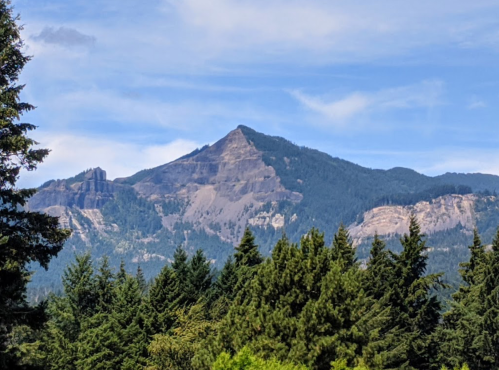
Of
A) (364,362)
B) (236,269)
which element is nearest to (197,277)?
(236,269)

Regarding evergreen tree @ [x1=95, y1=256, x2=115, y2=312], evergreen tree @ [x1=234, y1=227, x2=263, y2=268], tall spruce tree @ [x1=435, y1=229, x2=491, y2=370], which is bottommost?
tall spruce tree @ [x1=435, y1=229, x2=491, y2=370]

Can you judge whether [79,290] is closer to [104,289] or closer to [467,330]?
[104,289]

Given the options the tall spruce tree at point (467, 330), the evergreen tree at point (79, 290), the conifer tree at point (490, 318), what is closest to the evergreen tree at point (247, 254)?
the evergreen tree at point (79, 290)

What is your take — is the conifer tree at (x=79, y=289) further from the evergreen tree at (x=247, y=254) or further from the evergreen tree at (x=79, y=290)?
the evergreen tree at (x=247, y=254)

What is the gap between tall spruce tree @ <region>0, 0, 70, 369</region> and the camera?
24.4 m

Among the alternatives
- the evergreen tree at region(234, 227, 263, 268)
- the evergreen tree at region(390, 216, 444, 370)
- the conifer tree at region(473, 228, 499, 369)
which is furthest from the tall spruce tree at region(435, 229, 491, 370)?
the evergreen tree at region(234, 227, 263, 268)

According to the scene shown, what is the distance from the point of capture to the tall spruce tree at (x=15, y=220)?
24.4 m

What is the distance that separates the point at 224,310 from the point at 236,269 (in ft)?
21.4

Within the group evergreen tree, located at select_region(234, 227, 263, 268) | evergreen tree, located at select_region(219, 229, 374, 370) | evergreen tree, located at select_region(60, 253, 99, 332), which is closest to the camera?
evergreen tree, located at select_region(219, 229, 374, 370)

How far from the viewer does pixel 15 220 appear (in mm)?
25391

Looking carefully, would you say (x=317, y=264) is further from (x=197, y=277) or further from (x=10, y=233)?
(x=197, y=277)

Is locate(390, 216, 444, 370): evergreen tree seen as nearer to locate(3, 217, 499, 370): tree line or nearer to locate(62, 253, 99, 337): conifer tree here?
locate(3, 217, 499, 370): tree line

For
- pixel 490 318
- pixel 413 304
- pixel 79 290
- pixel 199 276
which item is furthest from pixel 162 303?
pixel 490 318

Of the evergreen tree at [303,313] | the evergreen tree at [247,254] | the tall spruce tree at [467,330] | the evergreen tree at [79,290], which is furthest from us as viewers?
the evergreen tree at [247,254]
